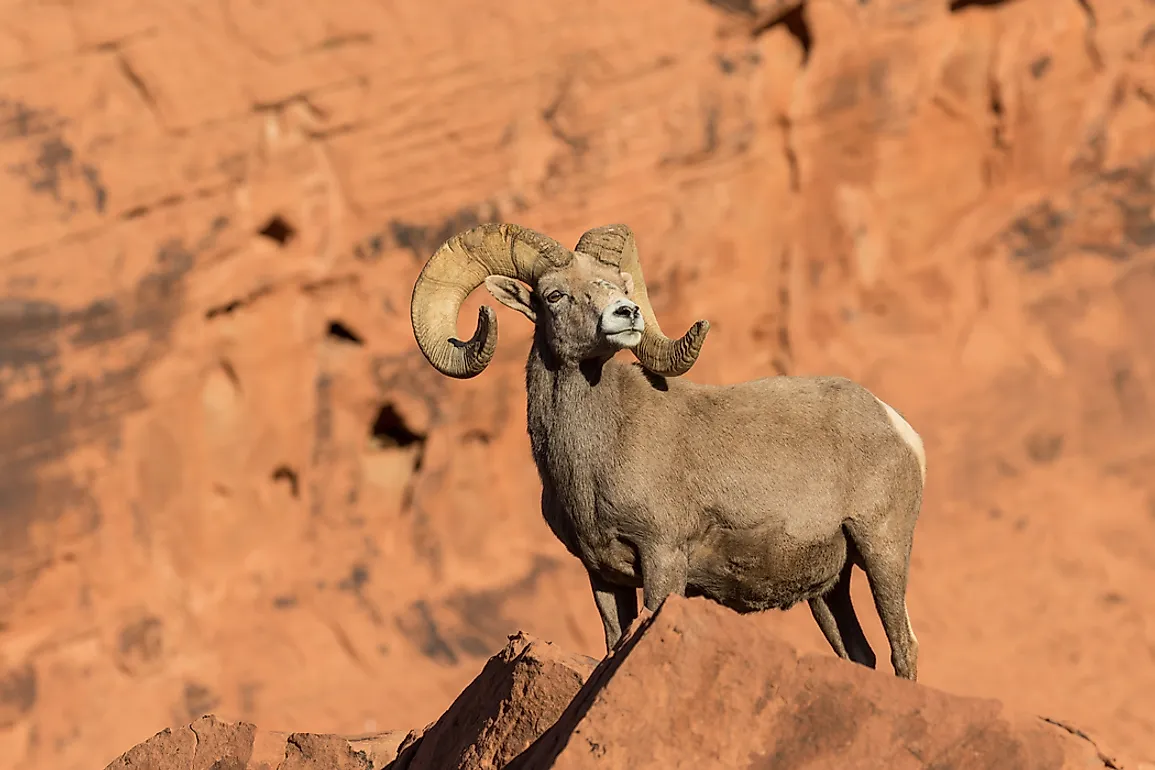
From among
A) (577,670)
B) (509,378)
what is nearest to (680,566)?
(577,670)

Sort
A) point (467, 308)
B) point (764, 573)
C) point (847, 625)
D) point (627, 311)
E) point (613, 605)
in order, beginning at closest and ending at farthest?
point (627, 311), point (764, 573), point (613, 605), point (847, 625), point (467, 308)

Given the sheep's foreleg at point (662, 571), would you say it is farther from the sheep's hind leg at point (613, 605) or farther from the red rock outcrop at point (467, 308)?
the red rock outcrop at point (467, 308)

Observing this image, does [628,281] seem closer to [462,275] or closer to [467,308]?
[462,275]

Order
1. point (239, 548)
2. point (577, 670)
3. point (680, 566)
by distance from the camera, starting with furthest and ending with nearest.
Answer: point (239, 548) → point (680, 566) → point (577, 670)

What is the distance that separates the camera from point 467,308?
18422mm

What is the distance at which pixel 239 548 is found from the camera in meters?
19.6

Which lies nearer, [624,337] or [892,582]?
[624,337]

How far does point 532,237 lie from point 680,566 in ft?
6.07

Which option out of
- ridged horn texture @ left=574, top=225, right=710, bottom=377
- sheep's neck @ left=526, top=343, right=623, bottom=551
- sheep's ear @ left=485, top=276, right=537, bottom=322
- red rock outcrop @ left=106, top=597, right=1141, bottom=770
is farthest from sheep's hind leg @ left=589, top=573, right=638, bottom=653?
red rock outcrop @ left=106, top=597, right=1141, bottom=770

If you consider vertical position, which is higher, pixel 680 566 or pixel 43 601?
pixel 680 566

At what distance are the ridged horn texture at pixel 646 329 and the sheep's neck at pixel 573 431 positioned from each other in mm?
241

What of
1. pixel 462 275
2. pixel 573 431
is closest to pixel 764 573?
pixel 573 431

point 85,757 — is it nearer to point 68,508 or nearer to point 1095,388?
point 68,508

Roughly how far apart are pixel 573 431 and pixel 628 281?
85 centimetres
